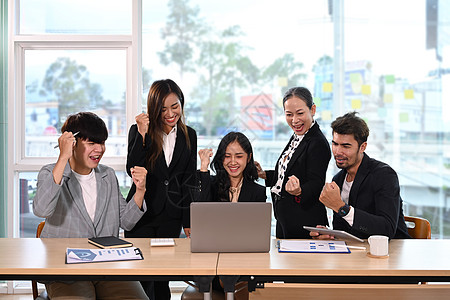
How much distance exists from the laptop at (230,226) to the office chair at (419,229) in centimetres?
103

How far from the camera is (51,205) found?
8.01ft

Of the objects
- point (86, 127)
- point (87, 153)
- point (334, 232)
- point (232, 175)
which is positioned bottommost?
point (334, 232)

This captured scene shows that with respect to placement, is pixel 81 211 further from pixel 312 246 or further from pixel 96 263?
pixel 312 246

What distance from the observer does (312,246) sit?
2.36 metres

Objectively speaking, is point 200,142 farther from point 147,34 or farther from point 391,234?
point 391,234

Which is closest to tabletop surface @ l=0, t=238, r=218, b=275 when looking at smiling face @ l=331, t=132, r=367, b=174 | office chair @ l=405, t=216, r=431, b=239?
smiling face @ l=331, t=132, r=367, b=174

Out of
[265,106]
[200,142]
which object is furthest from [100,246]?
[265,106]

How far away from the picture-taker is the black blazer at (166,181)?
291 centimetres

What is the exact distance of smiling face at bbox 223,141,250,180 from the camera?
2.87 metres

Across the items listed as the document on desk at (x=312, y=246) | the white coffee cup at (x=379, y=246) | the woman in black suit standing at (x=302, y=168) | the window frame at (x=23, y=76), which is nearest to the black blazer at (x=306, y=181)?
the woman in black suit standing at (x=302, y=168)

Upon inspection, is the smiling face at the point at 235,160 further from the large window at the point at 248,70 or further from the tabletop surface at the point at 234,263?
the large window at the point at 248,70

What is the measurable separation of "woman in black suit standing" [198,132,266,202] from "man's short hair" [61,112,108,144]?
1.85 ft

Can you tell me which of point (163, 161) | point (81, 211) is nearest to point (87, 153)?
point (81, 211)

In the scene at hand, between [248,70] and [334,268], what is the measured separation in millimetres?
2348
